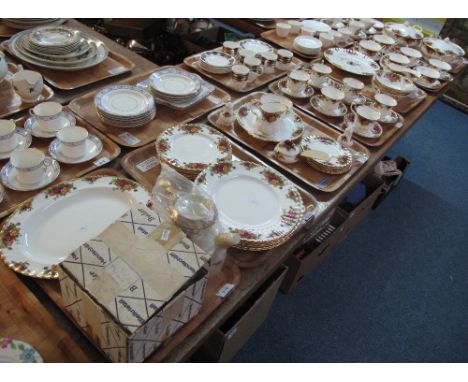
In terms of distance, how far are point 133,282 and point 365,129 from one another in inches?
47.4

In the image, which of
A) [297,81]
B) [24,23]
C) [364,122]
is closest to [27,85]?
[24,23]

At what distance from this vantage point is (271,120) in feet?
4.53

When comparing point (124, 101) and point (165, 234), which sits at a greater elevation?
point (165, 234)

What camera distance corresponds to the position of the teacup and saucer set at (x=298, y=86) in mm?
1666

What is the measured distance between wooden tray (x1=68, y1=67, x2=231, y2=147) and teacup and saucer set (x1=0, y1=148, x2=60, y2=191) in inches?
10.8

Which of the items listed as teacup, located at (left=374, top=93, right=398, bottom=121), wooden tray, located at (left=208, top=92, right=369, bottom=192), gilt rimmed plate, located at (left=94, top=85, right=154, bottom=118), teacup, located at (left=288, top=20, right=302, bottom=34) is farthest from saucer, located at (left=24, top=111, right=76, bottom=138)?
teacup, located at (left=288, top=20, right=302, bottom=34)

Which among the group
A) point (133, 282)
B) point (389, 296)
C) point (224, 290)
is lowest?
point (389, 296)

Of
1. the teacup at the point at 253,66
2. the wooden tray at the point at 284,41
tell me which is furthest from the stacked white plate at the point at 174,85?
the wooden tray at the point at 284,41

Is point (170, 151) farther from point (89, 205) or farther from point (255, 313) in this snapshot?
point (255, 313)

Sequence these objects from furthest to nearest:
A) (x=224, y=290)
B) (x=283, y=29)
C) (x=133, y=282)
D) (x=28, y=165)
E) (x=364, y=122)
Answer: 1. (x=283, y=29)
2. (x=364, y=122)
3. (x=28, y=165)
4. (x=224, y=290)
5. (x=133, y=282)

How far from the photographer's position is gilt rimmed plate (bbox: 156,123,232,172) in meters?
1.19

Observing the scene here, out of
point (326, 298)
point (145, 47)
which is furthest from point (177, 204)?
point (145, 47)

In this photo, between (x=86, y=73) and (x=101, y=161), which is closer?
(x=101, y=161)

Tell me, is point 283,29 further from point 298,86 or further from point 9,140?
point 9,140
